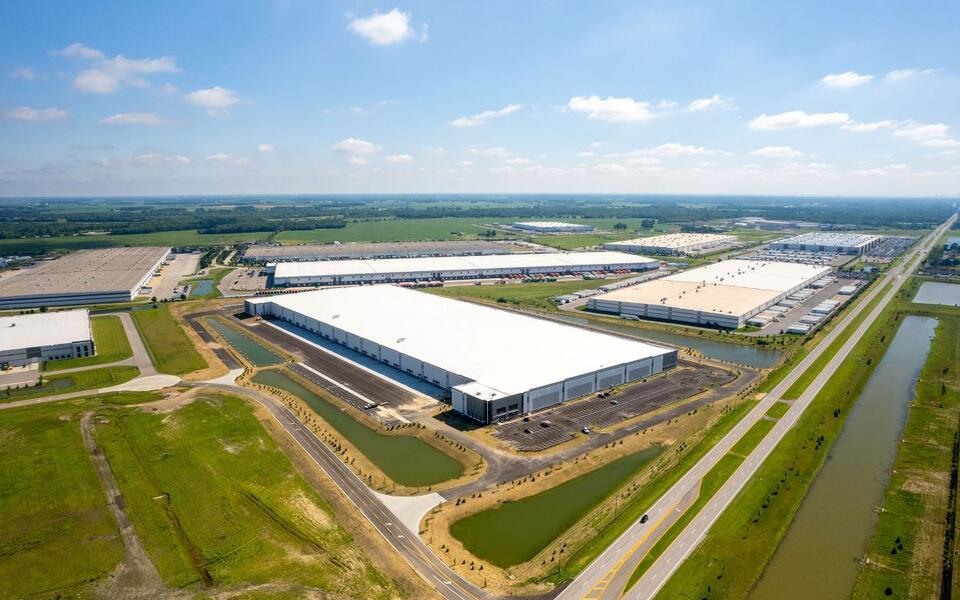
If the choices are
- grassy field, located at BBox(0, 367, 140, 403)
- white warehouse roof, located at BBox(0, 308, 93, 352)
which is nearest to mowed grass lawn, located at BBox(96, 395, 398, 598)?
grassy field, located at BBox(0, 367, 140, 403)

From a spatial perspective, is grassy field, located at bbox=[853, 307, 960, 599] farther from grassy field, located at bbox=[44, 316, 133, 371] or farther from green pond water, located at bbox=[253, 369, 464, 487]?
grassy field, located at bbox=[44, 316, 133, 371]

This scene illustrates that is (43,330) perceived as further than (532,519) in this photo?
Yes

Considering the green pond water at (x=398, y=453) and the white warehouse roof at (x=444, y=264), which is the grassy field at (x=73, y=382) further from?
the white warehouse roof at (x=444, y=264)

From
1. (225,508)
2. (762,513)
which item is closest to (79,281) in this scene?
(225,508)

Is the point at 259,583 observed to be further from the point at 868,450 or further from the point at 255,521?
the point at 868,450

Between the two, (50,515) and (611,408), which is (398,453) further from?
(50,515)

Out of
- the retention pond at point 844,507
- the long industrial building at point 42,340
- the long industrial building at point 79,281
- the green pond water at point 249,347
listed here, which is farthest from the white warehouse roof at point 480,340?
the long industrial building at point 79,281
